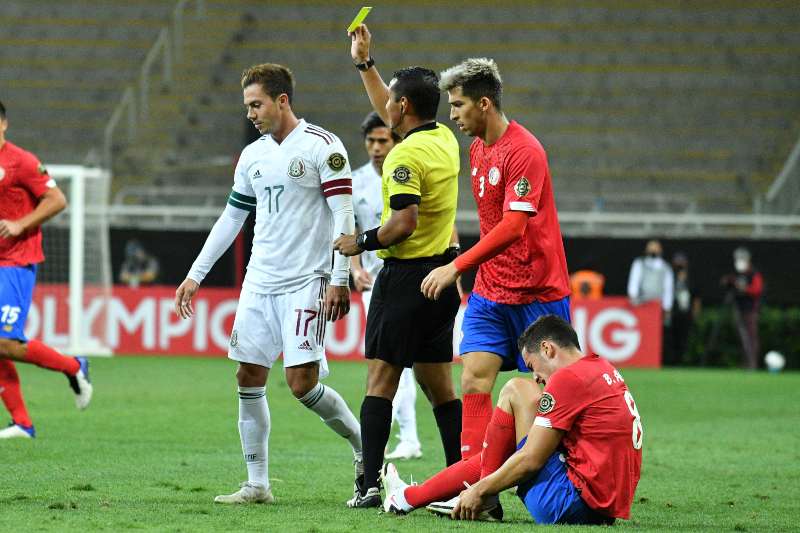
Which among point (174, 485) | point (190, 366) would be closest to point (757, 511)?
point (174, 485)

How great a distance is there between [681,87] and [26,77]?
43.3 ft

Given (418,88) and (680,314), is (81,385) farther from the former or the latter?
(680,314)

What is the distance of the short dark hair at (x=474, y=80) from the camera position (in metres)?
6.30

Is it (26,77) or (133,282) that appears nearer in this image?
(133,282)

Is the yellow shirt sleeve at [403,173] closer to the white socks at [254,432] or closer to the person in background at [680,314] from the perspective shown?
the white socks at [254,432]

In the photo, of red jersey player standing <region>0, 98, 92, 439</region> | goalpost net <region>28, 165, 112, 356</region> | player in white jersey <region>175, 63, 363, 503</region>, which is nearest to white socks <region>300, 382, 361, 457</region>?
player in white jersey <region>175, 63, 363, 503</region>

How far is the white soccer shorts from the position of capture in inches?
261

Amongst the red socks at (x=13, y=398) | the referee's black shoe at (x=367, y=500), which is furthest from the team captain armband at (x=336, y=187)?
the red socks at (x=13, y=398)

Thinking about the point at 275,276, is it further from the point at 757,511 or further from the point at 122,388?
the point at 122,388

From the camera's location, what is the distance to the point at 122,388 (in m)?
14.4

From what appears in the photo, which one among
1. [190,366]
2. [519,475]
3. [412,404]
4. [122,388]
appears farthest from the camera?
[190,366]

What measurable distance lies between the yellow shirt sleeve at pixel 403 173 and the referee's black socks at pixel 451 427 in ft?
3.73

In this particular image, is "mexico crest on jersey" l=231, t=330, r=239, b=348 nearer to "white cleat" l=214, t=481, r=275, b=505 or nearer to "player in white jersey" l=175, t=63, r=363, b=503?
"player in white jersey" l=175, t=63, r=363, b=503

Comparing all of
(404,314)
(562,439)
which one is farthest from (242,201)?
(562,439)
